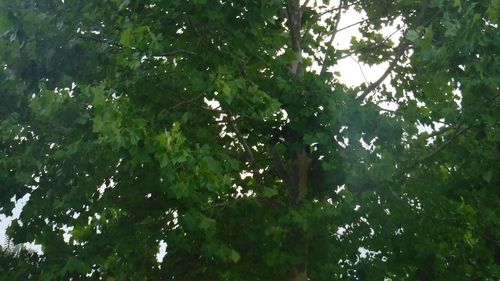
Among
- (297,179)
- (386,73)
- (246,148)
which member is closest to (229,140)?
(246,148)

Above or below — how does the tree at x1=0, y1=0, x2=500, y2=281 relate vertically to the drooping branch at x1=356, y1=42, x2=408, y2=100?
below

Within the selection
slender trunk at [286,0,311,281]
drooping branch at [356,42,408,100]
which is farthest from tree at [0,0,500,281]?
drooping branch at [356,42,408,100]

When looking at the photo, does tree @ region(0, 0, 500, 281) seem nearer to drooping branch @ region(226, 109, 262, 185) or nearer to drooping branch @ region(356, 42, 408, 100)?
drooping branch @ region(226, 109, 262, 185)

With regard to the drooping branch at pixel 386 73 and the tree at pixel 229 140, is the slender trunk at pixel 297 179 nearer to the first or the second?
the tree at pixel 229 140

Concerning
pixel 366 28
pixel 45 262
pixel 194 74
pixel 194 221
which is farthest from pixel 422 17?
pixel 45 262

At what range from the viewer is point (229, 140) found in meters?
9.21

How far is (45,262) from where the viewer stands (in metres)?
6.88

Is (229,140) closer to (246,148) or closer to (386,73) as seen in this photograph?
(246,148)

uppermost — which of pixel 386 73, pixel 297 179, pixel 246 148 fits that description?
pixel 386 73

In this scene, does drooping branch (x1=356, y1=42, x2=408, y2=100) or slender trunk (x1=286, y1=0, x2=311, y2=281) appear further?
drooping branch (x1=356, y1=42, x2=408, y2=100)

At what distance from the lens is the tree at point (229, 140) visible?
642 cm

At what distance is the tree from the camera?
642cm

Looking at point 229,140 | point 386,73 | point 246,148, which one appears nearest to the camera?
point 246,148

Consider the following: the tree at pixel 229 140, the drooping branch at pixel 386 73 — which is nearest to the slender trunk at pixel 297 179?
the tree at pixel 229 140
